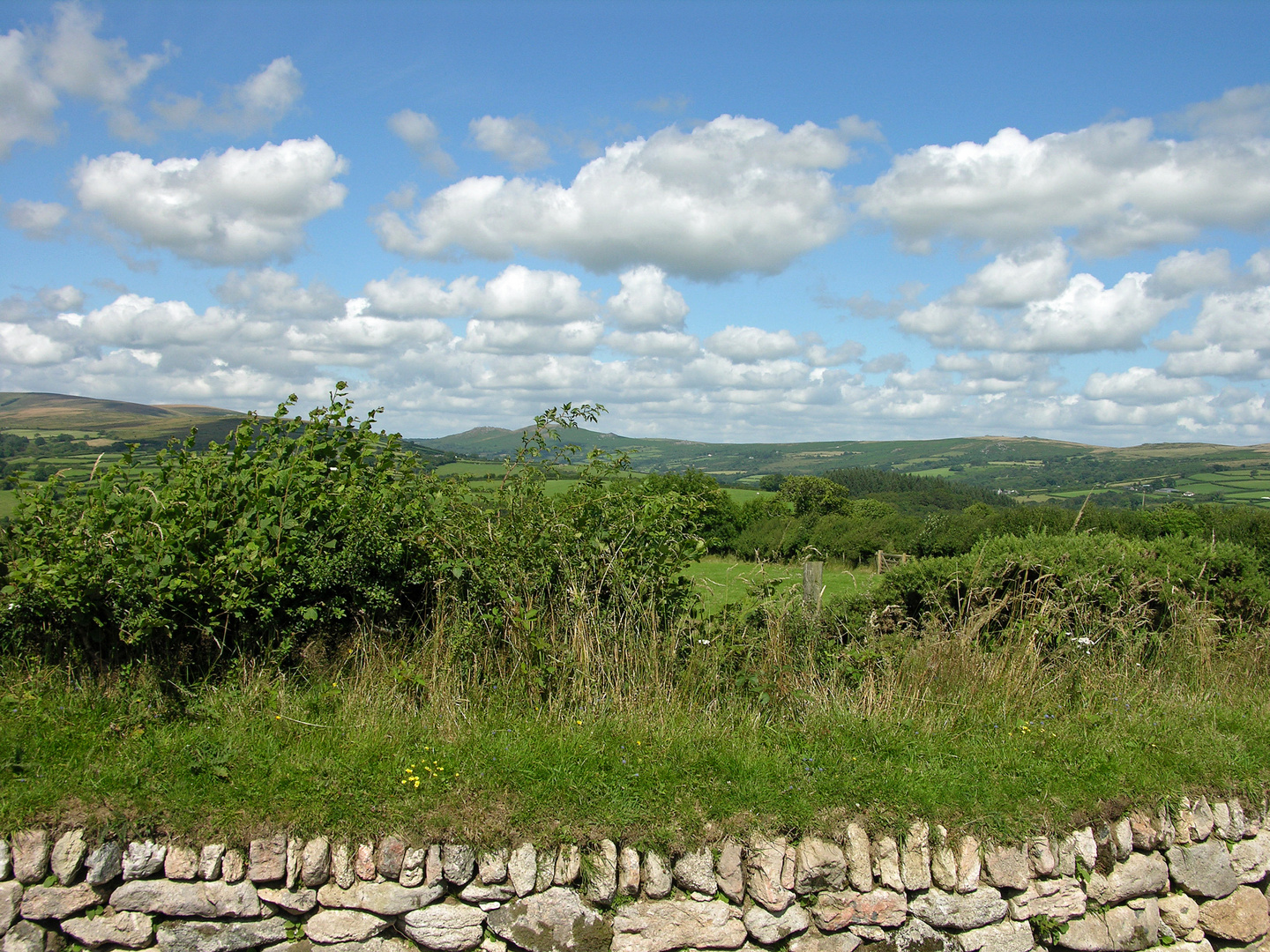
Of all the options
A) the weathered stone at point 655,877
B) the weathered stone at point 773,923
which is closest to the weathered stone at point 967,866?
the weathered stone at point 773,923

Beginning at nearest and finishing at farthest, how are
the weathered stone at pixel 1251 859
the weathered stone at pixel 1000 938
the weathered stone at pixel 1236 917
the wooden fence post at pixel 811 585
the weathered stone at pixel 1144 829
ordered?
the weathered stone at pixel 1000 938
the weathered stone at pixel 1144 829
the weathered stone at pixel 1236 917
the weathered stone at pixel 1251 859
the wooden fence post at pixel 811 585

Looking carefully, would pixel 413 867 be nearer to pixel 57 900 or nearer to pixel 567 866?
pixel 567 866

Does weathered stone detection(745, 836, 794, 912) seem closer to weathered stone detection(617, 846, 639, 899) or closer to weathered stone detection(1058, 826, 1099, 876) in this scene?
weathered stone detection(617, 846, 639, 899)

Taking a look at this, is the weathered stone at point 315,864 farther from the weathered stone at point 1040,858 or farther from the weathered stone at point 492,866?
the weathered stone at point 1040,858

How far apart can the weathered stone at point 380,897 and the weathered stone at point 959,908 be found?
2335 millimetres

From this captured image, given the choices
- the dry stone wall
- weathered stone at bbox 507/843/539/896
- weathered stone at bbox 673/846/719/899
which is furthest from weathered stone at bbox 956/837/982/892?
weathered stone at bbox 507/843/539/896

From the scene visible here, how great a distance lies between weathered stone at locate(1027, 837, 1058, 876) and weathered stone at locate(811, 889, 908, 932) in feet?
2.36

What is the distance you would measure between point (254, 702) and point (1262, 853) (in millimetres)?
5909

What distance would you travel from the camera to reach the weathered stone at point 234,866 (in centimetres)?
347

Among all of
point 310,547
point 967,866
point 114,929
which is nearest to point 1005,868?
point 967,866

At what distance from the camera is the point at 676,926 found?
11.8 feet

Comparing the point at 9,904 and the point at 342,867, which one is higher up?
the point at 342,867

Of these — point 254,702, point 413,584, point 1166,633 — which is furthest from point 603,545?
point 1166,633

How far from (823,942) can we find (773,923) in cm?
27
